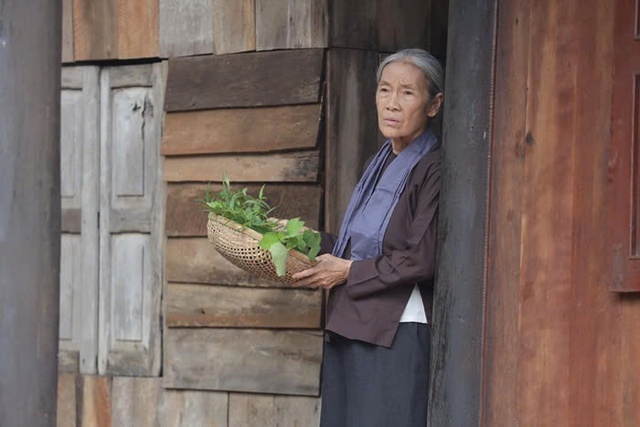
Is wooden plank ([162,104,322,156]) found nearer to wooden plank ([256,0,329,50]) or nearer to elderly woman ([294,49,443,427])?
wooden plank ([256,0,329,50])

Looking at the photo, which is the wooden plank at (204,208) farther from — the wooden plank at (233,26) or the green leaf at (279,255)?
the green leaf at (279,255)

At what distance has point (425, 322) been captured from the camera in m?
5.60

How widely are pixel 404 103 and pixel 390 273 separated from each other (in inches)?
26.2

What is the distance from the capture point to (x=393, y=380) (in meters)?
5.55

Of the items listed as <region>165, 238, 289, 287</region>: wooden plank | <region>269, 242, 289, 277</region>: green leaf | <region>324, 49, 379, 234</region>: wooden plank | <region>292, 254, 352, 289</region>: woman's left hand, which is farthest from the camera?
<region>165, 238, 289, 287</region>: wooden plank

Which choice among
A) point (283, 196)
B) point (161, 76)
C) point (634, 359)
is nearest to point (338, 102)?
point (283, 196)

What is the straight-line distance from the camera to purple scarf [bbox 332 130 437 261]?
567 cm

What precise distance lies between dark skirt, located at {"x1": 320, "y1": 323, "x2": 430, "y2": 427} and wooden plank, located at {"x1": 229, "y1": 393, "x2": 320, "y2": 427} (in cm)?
105

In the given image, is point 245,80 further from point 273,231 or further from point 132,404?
point 132,404

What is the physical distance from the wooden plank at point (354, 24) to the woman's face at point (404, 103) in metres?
0.83

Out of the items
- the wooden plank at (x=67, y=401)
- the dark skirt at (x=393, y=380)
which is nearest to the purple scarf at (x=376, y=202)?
the dark skirt at (x=393, y=380)

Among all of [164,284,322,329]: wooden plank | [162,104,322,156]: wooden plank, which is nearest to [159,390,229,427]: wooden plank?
[164,284,322,329]: wooden plank

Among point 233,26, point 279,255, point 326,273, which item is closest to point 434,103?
point 326,273

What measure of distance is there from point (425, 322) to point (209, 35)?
2.05 meters
